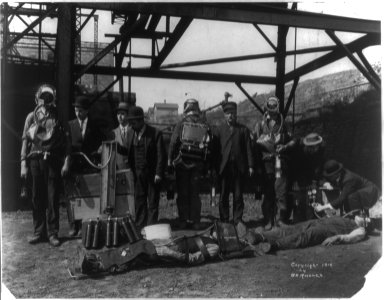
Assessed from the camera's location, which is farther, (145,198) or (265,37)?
(265,37)

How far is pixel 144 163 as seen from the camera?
667cm

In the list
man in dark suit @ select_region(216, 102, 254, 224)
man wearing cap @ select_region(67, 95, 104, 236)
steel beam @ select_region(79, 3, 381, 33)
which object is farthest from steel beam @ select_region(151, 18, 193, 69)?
man wearing cap @ select_region(67, 95, 104, 236)

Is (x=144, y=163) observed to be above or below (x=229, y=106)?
below

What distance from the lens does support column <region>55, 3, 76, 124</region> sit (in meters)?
6.64

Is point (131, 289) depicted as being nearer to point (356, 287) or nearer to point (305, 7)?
point (356, 287)

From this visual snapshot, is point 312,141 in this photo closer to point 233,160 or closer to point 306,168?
point 306,168

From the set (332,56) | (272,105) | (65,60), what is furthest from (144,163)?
(332,56)

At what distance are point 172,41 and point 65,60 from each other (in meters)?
2.69

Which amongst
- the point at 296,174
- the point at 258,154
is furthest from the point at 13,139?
the point at 296,174

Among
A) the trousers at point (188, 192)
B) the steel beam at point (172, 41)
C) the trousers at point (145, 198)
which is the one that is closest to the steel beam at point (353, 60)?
the steel beam at point (172, 41)

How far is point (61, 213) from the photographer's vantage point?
752 cm

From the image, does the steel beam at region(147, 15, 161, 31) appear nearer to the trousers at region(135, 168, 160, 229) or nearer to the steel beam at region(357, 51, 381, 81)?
the steel beam at region(357, 51, 381, 81)

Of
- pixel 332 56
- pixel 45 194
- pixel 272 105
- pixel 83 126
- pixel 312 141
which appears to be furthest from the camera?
pixel 332 56

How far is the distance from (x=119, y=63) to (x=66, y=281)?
5659 mm
